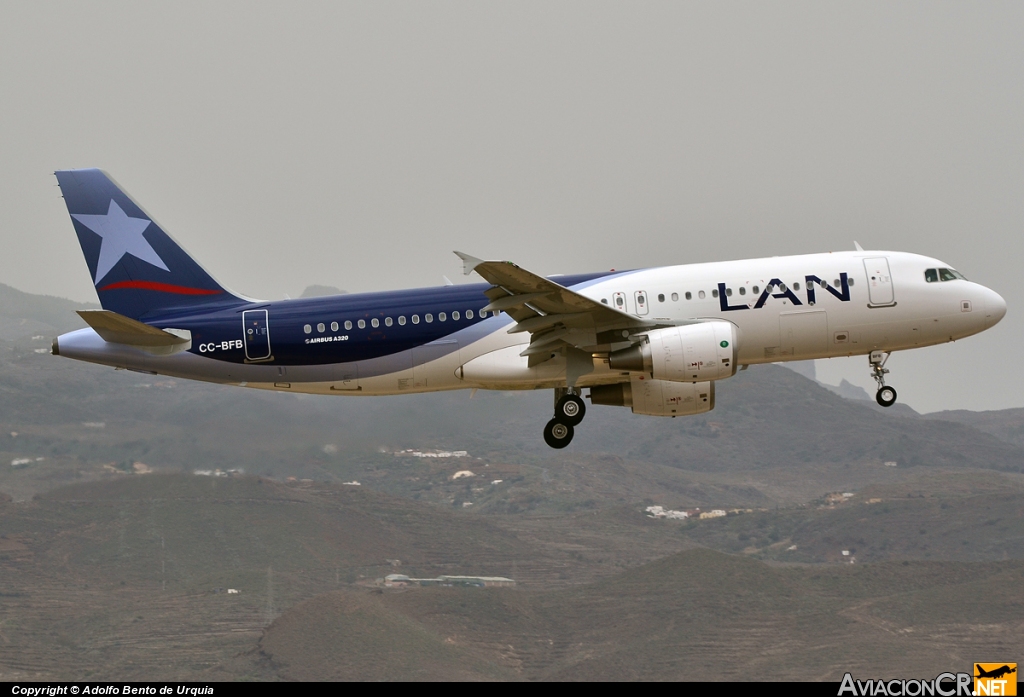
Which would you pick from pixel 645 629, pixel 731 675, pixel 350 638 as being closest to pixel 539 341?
pixel 350 638

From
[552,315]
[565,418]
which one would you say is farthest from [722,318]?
[565,418]

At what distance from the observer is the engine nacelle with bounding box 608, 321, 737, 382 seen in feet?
117

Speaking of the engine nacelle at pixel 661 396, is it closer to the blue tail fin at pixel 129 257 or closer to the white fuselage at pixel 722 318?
the white fuselage at pixel 722 318

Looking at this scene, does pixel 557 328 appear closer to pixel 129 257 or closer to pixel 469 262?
pixel 469 262

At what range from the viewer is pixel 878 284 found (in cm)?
3803

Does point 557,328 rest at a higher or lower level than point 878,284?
lower

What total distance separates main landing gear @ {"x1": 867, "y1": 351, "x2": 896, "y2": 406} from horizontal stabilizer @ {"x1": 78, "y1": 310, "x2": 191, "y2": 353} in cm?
2095

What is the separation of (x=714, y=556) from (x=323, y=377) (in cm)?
15470

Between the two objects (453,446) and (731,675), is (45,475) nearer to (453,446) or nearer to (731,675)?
(453,446)

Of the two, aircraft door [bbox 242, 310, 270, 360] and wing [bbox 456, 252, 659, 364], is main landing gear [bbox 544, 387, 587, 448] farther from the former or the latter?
aircraft door [bbox 242, 310, 270, 360]

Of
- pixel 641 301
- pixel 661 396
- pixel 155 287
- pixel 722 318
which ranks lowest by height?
pixel 661 396

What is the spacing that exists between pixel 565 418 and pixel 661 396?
3152 mm

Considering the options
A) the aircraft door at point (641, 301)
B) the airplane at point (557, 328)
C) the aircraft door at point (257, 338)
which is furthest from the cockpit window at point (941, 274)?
the aircraft door at point (257, 338)

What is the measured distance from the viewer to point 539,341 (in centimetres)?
3731
